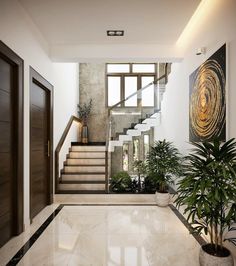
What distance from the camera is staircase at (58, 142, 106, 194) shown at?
537 cm

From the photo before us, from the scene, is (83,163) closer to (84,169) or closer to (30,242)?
(84,169)

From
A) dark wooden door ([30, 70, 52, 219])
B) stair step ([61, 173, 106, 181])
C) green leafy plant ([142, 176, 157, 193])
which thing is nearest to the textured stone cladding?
stair step ([61, 173, 106, 181])

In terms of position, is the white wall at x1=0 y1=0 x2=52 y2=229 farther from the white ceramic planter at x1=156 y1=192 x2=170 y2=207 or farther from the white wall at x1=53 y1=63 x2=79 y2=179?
the white ceramic planter at x1=156 y1=192 x2=170 y2=207

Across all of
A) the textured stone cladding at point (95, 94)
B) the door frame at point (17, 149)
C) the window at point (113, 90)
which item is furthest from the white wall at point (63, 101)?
the door frame at point (17, 149)

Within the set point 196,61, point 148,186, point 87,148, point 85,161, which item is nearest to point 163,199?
point 148,186

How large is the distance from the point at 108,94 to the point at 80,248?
6721mm

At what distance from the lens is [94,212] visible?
170 inches

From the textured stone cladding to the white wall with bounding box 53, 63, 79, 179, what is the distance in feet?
2.72

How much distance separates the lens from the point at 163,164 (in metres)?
4.61

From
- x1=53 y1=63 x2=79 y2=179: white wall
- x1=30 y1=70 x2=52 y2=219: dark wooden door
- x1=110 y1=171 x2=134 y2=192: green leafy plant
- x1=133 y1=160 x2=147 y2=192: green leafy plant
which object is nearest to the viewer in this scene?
x1=30 y1=70 x2=52 y2=219: dark wooden door

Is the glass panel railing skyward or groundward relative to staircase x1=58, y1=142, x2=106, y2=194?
skyward

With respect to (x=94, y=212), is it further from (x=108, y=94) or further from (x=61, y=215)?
(x=108, y=94)

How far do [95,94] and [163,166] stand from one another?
5.06 metres

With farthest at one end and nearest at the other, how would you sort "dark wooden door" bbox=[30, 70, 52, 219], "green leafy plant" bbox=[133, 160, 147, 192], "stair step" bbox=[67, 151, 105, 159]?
"stair step" bbox=[67, 151, 105, 159]
"green leafy plant" bbox=[133, 160, 147, 192]
"dark wooden door" bbox=[30, 70, 52, 219]
